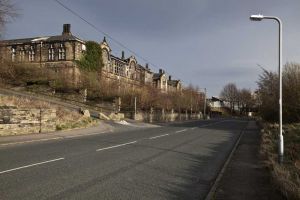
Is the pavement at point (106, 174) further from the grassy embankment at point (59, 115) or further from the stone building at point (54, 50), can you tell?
the stone building at point (54, 50)

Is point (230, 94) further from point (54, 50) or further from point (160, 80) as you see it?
point (54, 50)

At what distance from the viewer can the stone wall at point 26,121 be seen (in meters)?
20.8

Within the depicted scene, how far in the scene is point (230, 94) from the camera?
150750 millimetres

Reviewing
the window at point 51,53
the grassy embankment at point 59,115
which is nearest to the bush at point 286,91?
the grassy embankment at point 59,115

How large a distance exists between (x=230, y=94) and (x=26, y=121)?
13391 cm

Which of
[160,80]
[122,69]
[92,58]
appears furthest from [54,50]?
[160,80]

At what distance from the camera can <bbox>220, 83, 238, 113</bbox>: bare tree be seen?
14900 centimetres

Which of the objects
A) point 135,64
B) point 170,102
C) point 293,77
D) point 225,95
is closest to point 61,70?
point 170,102

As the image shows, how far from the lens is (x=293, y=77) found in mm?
28531

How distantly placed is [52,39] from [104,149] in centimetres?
5077

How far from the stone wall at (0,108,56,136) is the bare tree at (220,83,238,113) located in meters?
127

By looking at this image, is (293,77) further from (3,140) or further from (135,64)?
(135,64)

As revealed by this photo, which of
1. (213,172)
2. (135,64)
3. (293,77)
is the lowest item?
(213,172)

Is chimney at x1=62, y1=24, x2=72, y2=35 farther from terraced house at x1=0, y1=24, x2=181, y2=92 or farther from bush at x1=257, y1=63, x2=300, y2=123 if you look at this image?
bush at x1=257, y1=63, x2=300, y2=123
